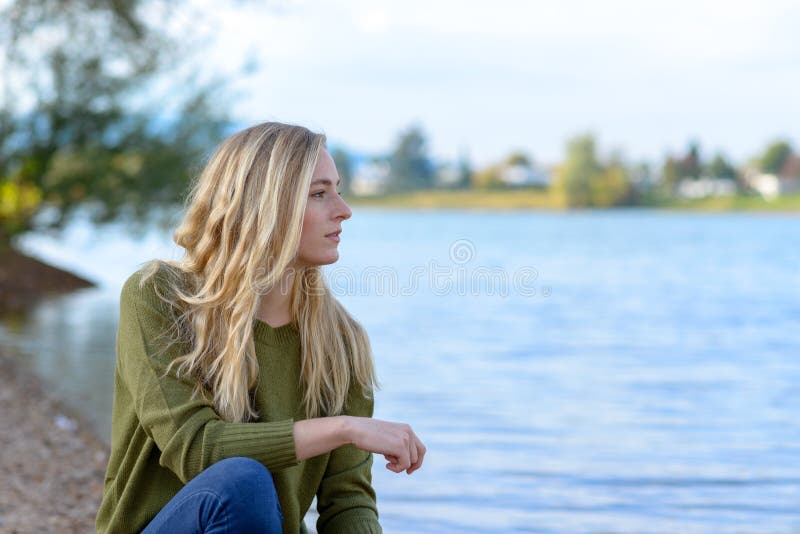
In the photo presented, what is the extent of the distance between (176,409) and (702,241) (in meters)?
37.2

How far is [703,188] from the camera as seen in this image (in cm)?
6550

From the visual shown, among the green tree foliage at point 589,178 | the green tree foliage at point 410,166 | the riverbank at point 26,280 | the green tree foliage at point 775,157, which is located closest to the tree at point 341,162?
the riverbank at point 26,280

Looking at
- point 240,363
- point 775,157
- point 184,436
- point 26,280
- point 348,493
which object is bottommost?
point 26,280

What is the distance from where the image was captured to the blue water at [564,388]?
16.3 ft

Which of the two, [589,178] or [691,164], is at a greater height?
[691,164]

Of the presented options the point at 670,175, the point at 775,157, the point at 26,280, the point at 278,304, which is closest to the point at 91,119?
the point at 26,280

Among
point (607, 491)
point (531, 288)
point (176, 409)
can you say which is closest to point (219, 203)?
point (176, 409)

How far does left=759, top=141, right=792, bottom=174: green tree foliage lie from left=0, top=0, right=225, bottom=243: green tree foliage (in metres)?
59.7

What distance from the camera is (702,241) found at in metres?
37.6

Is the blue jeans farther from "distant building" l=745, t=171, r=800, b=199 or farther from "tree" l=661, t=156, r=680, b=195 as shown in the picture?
"distant building" l=745, t=171, r=800, b=199

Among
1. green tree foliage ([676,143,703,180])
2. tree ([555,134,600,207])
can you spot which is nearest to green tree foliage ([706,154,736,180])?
green tree foliage ([676,143,703,180])

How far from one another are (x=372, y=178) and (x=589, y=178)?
16349 mm

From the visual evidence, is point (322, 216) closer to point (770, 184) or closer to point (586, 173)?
point (586, 173)

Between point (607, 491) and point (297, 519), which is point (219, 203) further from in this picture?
point (607, 491)
